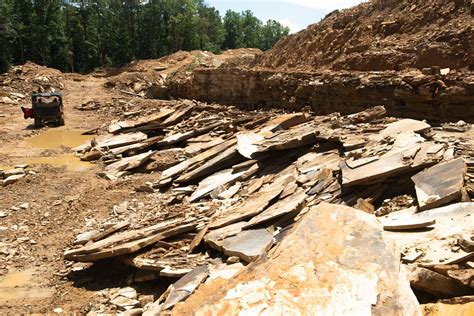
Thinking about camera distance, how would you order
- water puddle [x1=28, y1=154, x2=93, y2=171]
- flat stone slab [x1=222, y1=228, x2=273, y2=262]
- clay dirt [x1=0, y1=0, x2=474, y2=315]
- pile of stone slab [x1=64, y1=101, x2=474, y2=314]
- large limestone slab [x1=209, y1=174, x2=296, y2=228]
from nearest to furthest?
pile of stone slab [x1=64, y1=101, x2=474, y2=314] → clay dirt [x1=0, y1=0, x2=474, y2=315] → flat stone slab [x1=222, y1=228, x2=273, y2=262] → large limestone slab [x1=209, y1=174, x2=296, y2=228] → water puddle [x1=28, y1=154, x2=93, y2=171]

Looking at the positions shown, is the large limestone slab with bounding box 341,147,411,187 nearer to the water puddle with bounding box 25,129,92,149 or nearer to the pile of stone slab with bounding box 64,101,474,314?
the pile of stone slab with bounding box 64,101,474,314

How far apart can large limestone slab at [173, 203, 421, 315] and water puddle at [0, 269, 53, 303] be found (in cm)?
409

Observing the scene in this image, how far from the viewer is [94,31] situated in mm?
45094

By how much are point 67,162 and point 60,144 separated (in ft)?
9.25

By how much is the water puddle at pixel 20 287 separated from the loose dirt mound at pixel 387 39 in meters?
12.1

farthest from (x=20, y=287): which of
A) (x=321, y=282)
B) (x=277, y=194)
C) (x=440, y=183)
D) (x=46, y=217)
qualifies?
(x=440, y=183)

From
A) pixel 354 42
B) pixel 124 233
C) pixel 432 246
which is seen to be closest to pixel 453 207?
pixel 432 246

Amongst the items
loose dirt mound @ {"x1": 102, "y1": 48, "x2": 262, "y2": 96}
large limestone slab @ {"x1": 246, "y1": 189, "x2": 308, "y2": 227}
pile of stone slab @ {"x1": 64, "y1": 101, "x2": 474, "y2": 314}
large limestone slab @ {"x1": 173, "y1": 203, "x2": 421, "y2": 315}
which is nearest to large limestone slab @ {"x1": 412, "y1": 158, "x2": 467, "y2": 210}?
pile of stone slab @ {"x1": 64, "y1": 101, "x2": 474, "y2": 314}

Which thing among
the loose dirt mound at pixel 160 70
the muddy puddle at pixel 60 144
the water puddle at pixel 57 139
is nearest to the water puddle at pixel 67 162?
the muddy puddle at pixel 60 144

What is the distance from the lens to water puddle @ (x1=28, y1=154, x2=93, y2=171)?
46.3ft

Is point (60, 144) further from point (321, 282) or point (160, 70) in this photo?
point (160, 70)

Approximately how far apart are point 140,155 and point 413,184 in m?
9.01

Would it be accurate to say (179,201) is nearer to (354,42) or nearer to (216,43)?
(354,42)

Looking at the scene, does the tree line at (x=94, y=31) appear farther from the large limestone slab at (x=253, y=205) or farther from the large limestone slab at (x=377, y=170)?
the large limestone slab at (x=377, y=170)
